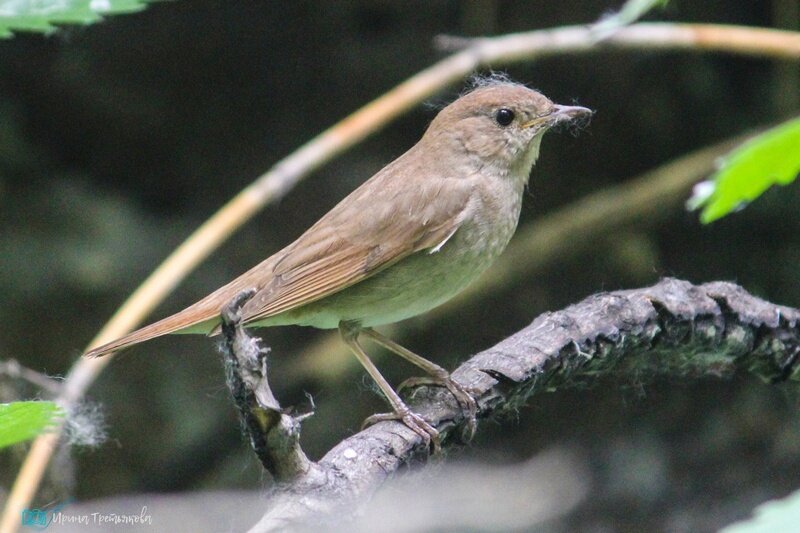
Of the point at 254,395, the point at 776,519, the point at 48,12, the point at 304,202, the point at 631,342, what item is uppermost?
the point at 304,202

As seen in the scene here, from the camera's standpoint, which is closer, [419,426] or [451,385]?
[419,426]

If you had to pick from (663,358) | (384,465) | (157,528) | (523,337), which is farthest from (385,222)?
(157,528)

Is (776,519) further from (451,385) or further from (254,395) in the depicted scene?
(451,385)

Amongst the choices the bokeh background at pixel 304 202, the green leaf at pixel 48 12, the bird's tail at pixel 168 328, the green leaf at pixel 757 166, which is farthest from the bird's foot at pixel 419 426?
the bokeh background at pixel 304 202

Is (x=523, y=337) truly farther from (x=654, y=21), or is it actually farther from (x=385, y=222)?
(x=654, y=21)

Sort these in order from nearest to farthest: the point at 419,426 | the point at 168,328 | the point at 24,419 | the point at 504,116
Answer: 1. the point at 24,419
2. the point at 419,426
3. the point at 168,328
4. the point at 504,116

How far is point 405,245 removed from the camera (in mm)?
3443

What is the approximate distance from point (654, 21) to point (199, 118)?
2944 millimetres

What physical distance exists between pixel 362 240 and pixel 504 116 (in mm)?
831

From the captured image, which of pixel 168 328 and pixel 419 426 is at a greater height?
pixel 168 328

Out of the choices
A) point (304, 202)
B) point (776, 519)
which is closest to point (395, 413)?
point (776, 519)

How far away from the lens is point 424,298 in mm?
3426

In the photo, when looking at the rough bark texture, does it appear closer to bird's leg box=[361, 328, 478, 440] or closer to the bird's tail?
bird's leg box=[361, 328, 478, 440]

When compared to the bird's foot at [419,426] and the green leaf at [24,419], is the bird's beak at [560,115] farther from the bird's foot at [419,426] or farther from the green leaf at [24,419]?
the green leaf at [24,419]
